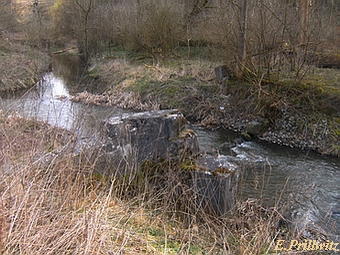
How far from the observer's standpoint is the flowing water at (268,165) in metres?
4.70

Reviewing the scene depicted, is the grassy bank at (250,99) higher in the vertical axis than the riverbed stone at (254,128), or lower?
higher

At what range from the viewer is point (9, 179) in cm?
288

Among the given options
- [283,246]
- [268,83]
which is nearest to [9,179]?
[283,246]

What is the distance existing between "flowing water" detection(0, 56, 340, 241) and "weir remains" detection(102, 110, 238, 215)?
0.99 feet

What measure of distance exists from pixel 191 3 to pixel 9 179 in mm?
19416

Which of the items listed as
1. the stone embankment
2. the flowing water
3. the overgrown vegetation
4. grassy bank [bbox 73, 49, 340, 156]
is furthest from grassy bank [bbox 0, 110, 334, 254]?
grassy bank [bbox 73, 49, 340, 156]

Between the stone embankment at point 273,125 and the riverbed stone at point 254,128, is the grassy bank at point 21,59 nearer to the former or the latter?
the stone embankment at point 273,125

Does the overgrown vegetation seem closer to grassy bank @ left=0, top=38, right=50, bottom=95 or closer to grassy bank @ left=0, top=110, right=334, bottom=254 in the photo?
grassy bank @ left=0, top=110, right=334, bottom=254

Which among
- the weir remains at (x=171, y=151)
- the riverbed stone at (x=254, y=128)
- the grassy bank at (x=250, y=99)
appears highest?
the weir remains at (x=171, y=151)

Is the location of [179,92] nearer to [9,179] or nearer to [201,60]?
[201,60]

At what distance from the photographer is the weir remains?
177 inches

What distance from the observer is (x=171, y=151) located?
5.00 metres

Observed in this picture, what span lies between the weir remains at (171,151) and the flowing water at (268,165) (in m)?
0.30

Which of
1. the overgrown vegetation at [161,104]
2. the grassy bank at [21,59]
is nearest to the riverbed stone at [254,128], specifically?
the overgrown vegetation at [161,104]
